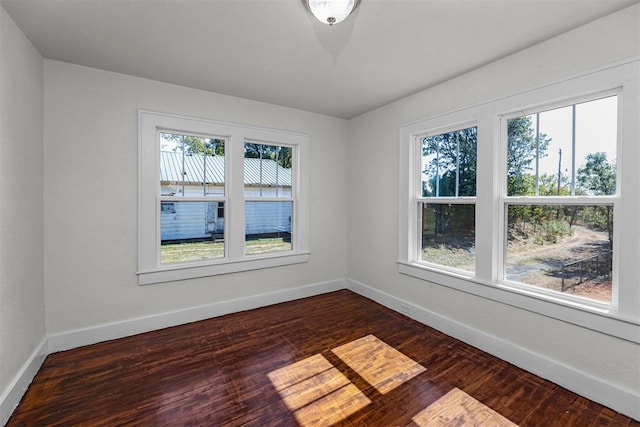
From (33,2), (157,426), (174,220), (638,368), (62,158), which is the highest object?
(33,2)

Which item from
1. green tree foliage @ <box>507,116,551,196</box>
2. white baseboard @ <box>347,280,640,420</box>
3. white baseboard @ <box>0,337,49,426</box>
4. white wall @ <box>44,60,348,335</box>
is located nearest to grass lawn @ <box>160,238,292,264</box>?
white wall @ <box>44,60,348,335</box>

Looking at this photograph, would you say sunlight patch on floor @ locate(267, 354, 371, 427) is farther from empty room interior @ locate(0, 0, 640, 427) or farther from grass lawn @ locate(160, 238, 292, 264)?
grass lawn @ locate(160, 238, 292, 264)

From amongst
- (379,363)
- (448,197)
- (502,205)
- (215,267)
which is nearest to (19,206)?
(215,267)

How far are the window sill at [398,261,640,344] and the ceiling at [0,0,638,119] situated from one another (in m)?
1.97

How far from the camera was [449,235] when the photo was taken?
302 cm

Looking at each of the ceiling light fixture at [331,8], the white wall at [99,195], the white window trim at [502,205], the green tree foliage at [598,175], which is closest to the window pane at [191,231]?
the white wall at [99,195]

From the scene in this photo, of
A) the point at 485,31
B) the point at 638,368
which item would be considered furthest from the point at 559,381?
the point at 485,31

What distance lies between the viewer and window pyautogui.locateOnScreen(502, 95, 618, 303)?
1.98 m

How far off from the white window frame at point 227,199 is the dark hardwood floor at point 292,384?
0.67 m

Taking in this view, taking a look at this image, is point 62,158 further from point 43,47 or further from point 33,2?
point 33,2

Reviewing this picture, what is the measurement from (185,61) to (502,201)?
3074 mm

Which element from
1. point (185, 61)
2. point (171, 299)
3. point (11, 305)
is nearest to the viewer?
point (11, 305)

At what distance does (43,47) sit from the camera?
7.43 ft

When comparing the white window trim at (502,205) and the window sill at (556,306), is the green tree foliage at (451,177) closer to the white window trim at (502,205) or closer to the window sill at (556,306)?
the white window trim at (502,205)
